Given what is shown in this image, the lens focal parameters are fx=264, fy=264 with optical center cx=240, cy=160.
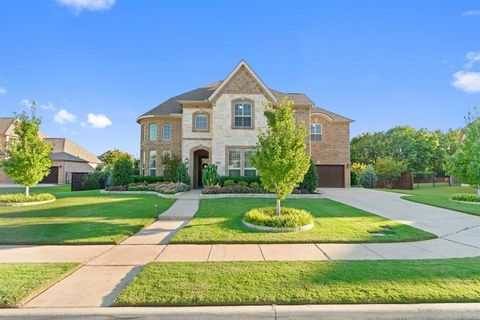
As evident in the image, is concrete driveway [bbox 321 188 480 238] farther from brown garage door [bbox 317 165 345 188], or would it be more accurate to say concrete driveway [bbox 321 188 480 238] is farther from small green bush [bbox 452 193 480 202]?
brown garage door [bbox 317 165 345 188]

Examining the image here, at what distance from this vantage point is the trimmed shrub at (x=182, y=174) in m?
20.2

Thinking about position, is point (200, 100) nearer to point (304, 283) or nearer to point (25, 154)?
point (25, 154)

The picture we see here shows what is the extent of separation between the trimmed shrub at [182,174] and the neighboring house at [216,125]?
19.2 inches

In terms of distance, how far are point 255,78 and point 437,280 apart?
57.2 feet

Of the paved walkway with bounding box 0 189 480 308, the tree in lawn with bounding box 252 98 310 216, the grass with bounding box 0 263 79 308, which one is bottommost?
the paved walkway with bounding box 0 189 480 308

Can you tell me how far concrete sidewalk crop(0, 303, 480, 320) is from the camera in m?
3.62

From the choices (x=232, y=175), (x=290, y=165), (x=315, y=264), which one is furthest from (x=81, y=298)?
(x=232, y=175)

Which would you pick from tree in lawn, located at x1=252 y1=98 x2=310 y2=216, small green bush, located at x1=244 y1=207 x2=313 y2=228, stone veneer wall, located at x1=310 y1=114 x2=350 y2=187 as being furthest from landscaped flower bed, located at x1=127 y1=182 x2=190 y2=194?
stone veneer wall, located at x1=310 y1=114 x2=350 y2=187

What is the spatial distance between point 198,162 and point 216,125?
4373mm

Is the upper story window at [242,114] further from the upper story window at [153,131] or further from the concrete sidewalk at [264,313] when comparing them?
the concrete sidewalk at [264,313]

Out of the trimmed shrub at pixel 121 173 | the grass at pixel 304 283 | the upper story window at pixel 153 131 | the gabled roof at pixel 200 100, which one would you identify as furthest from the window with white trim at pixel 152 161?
the grass at pixel 304 283

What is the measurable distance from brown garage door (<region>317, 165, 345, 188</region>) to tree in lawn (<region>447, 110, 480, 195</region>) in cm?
899

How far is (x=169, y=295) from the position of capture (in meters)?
4.02

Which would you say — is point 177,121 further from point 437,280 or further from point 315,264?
point 437,280
